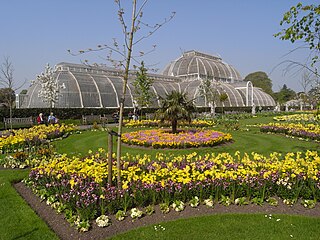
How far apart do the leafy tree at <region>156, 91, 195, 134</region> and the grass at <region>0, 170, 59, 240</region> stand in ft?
27.5

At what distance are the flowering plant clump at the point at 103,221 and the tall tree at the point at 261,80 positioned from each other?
10345cm

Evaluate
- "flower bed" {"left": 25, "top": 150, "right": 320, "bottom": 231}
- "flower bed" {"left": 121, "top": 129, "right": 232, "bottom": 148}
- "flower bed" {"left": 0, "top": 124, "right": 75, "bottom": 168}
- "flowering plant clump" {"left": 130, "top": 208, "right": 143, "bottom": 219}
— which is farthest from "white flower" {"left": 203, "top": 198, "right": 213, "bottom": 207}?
"flower bed" {"left": 121, "top": 129, "right": 232, "bottom": 148}

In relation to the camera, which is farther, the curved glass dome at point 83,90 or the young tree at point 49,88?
the curved glass dome at point 83,90

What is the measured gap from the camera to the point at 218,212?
5219mm

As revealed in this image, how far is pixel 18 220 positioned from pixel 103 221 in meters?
1.71

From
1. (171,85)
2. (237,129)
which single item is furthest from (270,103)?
(237,129)

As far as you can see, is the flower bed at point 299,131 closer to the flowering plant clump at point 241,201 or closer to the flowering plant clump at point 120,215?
the flowering plant clump at point 241,201

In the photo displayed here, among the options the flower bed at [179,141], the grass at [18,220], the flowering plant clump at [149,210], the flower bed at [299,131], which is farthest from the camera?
the flower bed at [299,131]

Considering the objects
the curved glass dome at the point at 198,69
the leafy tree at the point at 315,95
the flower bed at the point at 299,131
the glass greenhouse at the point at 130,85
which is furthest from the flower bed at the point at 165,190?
the curved glass dome at the point at 198,69

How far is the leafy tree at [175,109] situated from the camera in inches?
538

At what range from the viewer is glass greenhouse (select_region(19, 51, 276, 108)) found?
111 feet

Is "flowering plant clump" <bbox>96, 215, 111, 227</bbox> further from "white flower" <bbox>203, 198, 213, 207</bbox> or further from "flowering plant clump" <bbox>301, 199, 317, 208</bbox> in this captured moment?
"flowering plant clump" <bbox>301, 199, 317, 208</bbox>

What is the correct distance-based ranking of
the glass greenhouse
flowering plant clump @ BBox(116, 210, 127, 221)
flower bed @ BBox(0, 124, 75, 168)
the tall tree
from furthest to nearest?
the tall tree < the glass greenhouse < flower bed @ BBox(0, 124, 75, 168) < flowering plant clump @ BBox(116, 210, 127, 221)

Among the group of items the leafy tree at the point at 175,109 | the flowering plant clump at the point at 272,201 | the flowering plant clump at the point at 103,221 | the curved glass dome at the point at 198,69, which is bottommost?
the flowering plant clump at the point at 103,221
